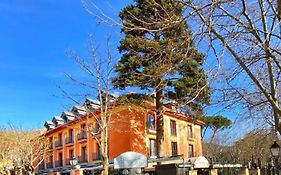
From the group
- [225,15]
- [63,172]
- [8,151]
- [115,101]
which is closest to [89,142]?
[63,172]

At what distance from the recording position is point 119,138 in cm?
4400

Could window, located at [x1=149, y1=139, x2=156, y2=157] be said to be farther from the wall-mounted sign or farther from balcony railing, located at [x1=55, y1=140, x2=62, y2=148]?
the wall-mounted sign

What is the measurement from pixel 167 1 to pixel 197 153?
4592cm

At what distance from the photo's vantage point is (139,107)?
30828mm

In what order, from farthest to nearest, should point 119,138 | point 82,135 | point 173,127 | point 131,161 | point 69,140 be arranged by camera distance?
1. point 69,140
2. point 82,135
3. point 173,127
4. point 119,138
5. point 131,161

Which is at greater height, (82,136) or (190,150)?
(82,136)

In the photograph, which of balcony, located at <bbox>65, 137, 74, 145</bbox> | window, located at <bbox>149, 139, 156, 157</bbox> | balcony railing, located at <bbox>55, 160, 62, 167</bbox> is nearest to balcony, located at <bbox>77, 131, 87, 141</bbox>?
balcony, located at <bbox>65, 137, 74, 145</bbox>

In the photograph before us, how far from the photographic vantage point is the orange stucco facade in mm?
40334

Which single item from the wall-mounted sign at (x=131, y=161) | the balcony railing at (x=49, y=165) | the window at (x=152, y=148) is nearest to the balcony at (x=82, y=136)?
the window at (x=152, y=148)

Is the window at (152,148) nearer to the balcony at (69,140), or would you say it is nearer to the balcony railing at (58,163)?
the balcony at (69,140)

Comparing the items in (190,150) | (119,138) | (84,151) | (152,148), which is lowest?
(190,150)

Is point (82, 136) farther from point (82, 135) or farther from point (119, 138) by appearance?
point (119, 138)

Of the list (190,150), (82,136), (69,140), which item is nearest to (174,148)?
(190,150)

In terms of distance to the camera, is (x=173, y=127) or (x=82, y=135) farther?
(x=82, y=135)
